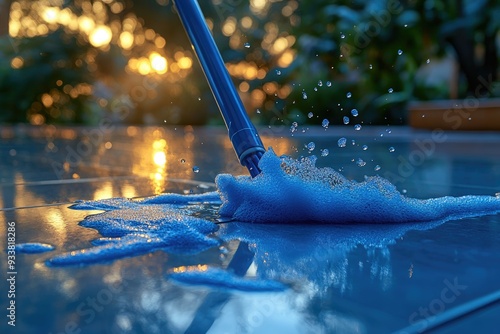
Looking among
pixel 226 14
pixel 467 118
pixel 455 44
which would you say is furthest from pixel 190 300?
pixel 226 14

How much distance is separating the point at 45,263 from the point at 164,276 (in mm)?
172

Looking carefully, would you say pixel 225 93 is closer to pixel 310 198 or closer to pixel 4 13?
pixel 310 198

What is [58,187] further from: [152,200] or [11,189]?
[152,200]

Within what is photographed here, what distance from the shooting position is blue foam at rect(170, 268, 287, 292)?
0.62 meters

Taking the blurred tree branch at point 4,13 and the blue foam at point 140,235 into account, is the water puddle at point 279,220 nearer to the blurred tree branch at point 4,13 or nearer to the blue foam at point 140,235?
the blue foam at point 140,235

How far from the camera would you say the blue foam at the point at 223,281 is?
2.02 ft

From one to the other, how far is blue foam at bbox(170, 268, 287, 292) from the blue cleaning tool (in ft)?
1.51

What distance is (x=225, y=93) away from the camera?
1.14 meters

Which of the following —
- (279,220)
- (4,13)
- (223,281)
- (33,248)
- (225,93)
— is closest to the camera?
(223,281)

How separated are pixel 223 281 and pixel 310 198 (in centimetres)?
42

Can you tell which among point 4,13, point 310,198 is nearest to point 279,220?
point 310,198

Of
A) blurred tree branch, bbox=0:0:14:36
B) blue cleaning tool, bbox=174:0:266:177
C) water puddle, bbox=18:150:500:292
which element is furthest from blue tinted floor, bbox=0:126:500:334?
blurred tree branch, bbox=0:0:14:36

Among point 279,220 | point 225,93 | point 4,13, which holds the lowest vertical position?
point 279,220

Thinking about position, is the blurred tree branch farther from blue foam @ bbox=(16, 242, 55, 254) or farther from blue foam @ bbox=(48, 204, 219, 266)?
blue foam @ bbox=(16, 242, 55, 254)
